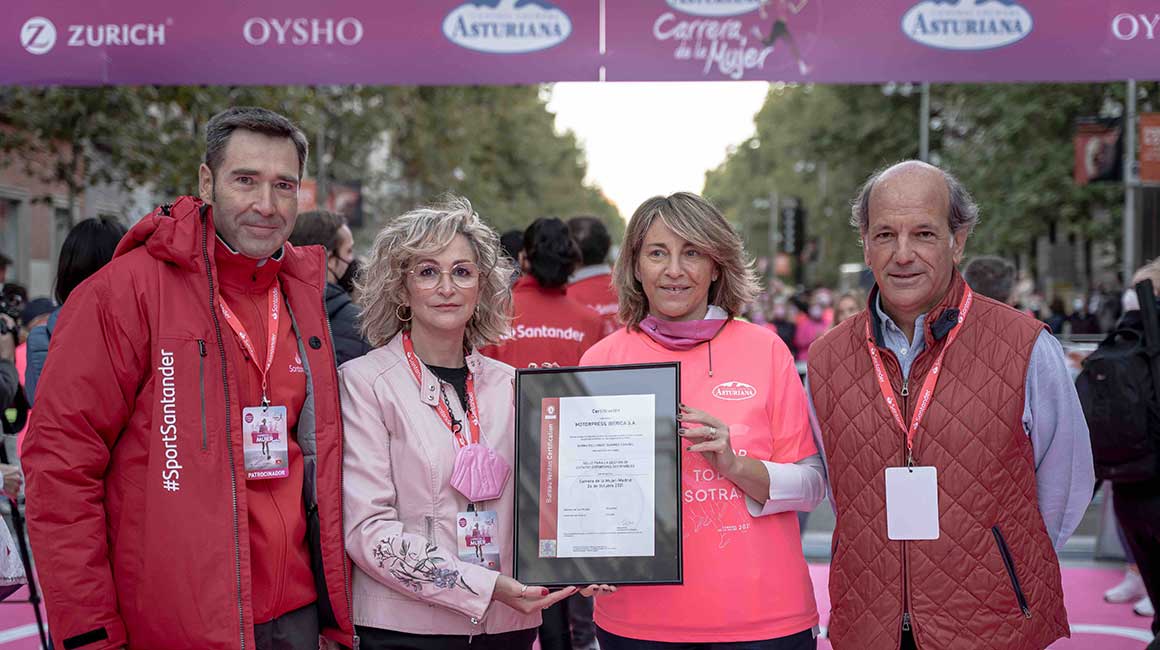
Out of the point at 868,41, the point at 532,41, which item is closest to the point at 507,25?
the point at 532,41

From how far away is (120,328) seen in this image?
2877 millimetres

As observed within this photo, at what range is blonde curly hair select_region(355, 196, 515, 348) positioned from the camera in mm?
3350

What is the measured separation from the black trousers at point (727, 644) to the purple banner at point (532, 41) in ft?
12.6

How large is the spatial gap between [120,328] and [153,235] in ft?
0.87

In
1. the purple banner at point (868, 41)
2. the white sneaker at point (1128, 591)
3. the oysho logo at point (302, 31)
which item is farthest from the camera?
the white sneaker at point (1128, 591)

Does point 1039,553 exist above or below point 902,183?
below

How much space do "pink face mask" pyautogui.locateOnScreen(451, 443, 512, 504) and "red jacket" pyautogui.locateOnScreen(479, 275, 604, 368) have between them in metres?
2.68

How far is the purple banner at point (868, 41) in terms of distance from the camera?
6102 mm

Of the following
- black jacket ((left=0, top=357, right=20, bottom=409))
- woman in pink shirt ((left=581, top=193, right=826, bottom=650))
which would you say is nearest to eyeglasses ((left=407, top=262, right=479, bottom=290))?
woman in pink shirt ((left=581, top=193, right=826, bottom=650))

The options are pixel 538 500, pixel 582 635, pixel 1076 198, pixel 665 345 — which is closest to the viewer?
pixel 538 500

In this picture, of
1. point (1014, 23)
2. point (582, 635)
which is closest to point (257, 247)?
point (582, 635)

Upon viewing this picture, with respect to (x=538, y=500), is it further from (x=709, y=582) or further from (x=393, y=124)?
(x=393, y=124)

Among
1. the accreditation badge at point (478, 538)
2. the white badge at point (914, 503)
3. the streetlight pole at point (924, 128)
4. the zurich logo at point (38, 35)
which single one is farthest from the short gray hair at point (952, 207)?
the streetlight pole at point (924, 128)

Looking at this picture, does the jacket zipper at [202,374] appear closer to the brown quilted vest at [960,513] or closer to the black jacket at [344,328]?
the black jacket at [344,328]
